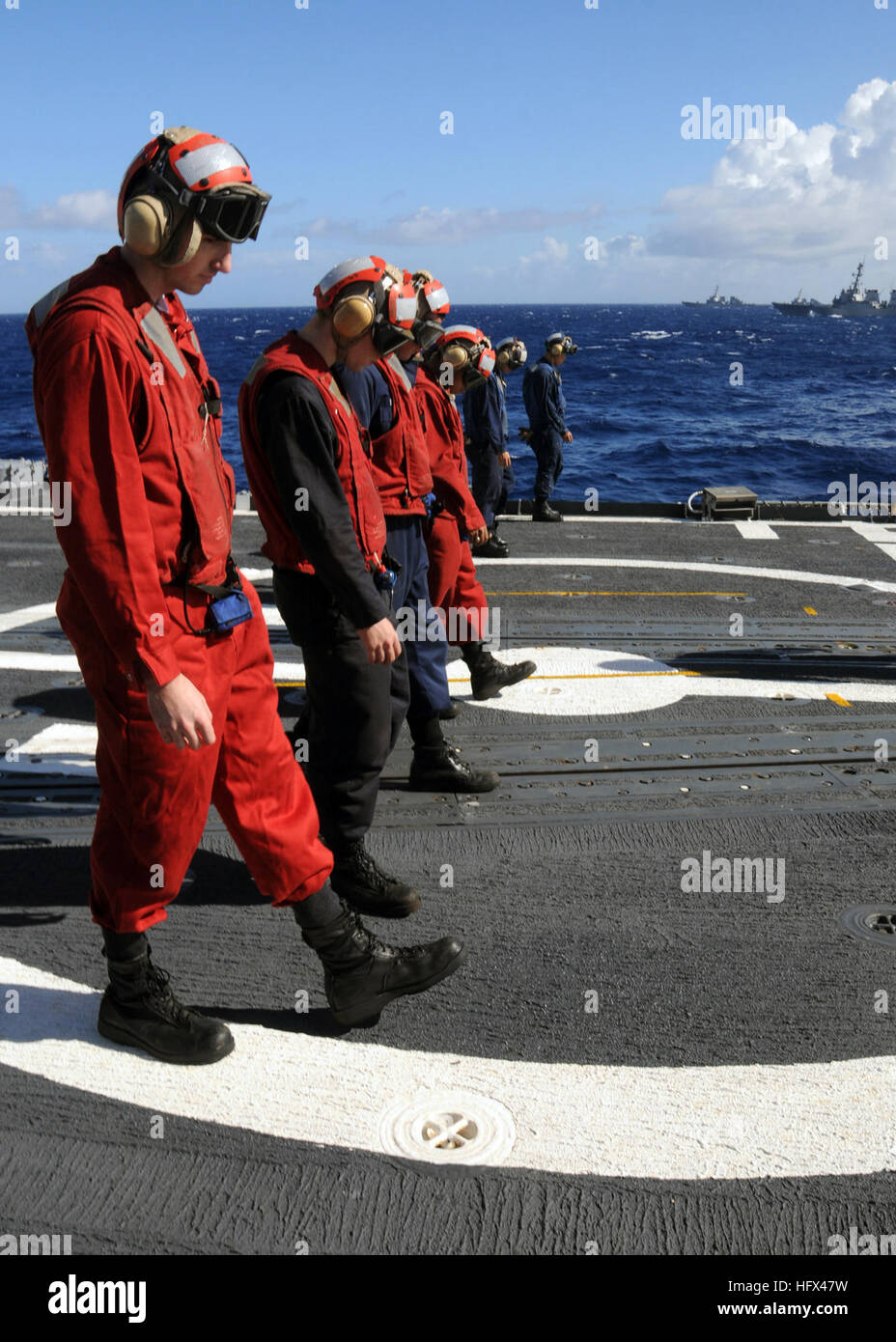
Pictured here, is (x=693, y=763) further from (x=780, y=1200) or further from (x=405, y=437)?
(x=780, y=1200)

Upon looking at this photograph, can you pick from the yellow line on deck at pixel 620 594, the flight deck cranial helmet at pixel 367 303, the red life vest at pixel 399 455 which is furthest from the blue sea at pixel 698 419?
the flight deck cranial helmet at pixel 367 303

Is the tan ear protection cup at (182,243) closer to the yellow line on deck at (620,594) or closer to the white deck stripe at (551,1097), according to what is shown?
the white deck stripe at (551,1097)

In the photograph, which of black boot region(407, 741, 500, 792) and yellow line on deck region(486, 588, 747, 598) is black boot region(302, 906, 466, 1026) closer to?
black boot region(407, 741, 500, 792)

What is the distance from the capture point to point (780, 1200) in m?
2.75

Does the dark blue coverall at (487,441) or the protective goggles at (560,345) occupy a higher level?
the protective goggles at (560,345)

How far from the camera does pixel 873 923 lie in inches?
163

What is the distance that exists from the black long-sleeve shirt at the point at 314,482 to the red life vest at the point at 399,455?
1.08 meters

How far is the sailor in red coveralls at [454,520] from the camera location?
19.9 feet

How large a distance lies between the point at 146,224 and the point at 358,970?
2.09m

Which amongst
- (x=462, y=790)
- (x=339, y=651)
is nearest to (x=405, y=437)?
(x=339, y=651)

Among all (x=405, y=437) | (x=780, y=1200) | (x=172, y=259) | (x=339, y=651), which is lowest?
(x=780, y=1200)

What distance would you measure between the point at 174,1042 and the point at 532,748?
9.76 feet

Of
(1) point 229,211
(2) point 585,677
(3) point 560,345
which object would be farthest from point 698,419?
(1) point 229,211

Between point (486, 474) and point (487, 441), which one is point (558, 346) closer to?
point (487, 441)
